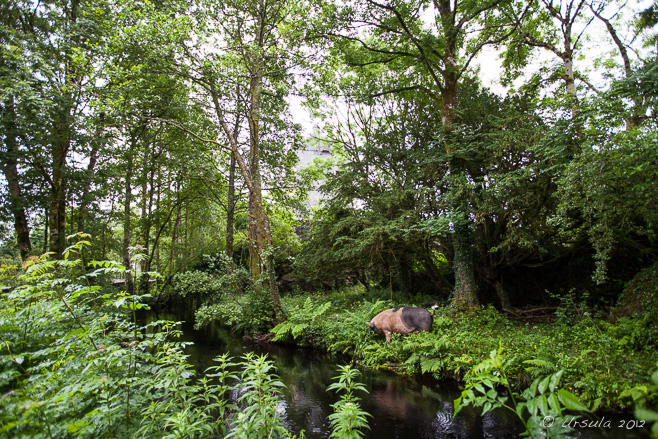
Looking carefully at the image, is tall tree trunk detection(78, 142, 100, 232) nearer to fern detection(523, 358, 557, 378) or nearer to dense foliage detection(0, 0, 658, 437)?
dense foliage detection(0, 0, 658, 437)

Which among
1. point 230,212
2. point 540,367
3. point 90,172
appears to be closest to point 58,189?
point 90,172

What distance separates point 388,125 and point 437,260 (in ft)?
19.5

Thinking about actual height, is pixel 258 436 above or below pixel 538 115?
below

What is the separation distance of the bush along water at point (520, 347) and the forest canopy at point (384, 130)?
112 centimetres

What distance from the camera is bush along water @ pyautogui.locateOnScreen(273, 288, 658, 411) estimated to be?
482 cm

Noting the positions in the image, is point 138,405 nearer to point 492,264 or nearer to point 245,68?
point 492,264

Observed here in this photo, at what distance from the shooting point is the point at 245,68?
1245cm

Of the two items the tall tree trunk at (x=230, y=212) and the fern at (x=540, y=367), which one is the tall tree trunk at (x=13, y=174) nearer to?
the tall tree trunk at (x=230, y=212)

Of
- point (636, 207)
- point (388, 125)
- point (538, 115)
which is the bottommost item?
point (636, 207)

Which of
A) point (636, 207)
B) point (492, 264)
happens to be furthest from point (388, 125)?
point (636, 207)

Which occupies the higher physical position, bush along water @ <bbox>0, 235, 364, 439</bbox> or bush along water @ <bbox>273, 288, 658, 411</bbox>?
bush along water @ <bbox>0, 235, 364, 439</bbox>

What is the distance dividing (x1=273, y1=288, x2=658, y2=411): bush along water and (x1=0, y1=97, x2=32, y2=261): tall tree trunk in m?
10.5

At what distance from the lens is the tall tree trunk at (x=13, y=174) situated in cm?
1090

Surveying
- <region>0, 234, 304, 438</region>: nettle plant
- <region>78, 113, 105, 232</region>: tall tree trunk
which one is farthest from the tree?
<region>78, 113, 105, 232</region>: tall tree trunk
